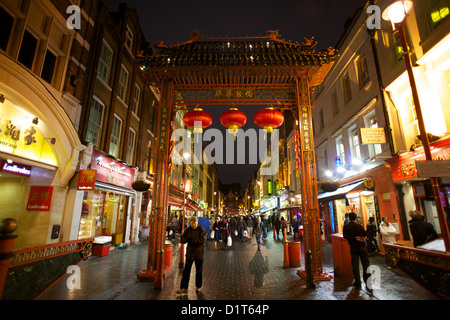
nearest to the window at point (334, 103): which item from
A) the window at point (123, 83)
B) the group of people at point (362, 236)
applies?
the group of people at point (362, 236)

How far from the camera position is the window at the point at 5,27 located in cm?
745

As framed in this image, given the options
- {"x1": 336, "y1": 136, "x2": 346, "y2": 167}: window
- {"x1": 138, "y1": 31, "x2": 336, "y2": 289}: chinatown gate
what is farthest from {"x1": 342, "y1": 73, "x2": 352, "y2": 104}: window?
{"x1": 138, "y1": 31, "x2": 336, "y2": 289}: chinatown gate

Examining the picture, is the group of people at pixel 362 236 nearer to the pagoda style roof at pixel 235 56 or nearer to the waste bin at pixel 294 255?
the waste bin at pixel 294 255

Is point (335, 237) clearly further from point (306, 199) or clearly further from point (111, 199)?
point (111, 199)

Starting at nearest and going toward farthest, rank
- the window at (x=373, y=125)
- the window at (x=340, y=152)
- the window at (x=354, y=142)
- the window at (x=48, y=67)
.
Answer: the window at (x=48, y=67), the window at (x=373, y=125), the window at (x=354, y=142), the window at (x=340, y=152)

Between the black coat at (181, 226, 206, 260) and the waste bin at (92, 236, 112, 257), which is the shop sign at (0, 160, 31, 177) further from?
the black coat at (181, 226, 206, 260)

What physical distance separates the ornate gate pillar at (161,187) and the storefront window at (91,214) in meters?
6.09

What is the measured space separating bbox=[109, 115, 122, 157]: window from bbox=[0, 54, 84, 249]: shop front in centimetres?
348

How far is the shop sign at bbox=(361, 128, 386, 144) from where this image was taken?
10250 millimetres

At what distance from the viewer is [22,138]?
316 inches

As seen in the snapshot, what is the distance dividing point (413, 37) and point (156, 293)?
506 inches

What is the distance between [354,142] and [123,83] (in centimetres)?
1559

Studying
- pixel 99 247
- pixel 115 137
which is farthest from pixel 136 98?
pixel 99 247
